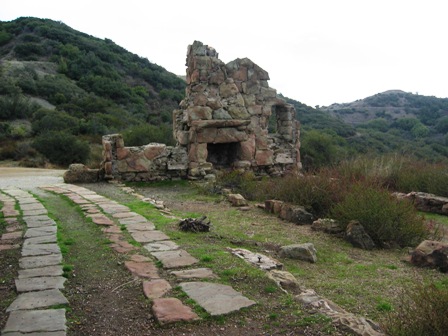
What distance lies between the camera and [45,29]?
44.5 metres

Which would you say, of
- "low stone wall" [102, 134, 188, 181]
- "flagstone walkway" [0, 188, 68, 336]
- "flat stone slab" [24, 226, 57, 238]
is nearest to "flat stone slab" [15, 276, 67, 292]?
"flagstone walkway" [0, 188, 68, 336]

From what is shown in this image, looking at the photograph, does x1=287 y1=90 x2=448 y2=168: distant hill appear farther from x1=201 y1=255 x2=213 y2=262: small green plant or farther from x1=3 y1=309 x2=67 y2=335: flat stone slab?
x1=3 y1=309 x2=67 y2=335: flat stone slab

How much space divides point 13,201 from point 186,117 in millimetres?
5688

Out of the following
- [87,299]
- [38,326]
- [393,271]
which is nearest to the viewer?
[38,326]

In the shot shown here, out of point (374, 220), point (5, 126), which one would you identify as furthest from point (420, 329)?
point (5, 126)

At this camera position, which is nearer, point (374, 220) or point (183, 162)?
point (374, 220)

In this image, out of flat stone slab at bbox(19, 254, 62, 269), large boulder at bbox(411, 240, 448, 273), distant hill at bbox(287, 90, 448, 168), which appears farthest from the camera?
distant hill at bbox(287, 90, 448, 168)

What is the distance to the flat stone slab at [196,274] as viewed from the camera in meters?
3.95

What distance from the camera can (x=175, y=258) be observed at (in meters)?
4.52

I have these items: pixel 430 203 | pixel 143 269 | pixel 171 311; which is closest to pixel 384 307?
pixel 171 311

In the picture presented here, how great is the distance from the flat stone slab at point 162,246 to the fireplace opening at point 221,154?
8.52 m

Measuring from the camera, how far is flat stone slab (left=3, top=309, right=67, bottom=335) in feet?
9.44

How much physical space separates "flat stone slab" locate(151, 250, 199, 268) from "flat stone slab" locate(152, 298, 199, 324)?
891 millimetres

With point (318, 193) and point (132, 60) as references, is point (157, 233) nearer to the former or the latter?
point (318, 193)
